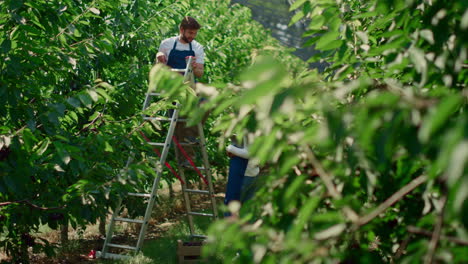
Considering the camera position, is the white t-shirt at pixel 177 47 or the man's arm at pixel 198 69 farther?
the white t-shirt at pixel 177 47

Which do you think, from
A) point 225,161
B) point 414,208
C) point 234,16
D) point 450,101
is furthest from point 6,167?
point 234,16

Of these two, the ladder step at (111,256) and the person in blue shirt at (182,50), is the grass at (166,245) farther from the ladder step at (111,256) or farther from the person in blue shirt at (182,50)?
the person in blue shirt at (182,50)

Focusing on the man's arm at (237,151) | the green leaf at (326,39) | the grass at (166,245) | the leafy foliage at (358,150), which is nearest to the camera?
the leafy foliage at (358,150)

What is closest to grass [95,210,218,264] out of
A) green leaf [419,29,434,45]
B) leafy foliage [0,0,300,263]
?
leafy foliage [0,0,300,263]

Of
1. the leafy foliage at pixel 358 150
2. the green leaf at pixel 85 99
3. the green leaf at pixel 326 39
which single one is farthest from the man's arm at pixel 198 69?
the green leaf at pixel 326 39

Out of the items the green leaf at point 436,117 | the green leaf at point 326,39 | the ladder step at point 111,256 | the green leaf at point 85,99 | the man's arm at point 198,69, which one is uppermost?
the green leaf at point 436,117

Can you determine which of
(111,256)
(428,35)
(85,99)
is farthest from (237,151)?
(428,35)

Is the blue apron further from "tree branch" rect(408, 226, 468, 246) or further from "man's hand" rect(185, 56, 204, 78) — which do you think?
"tree branch" rect(408, 226, 468, 246)

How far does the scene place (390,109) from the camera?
1.15 meters

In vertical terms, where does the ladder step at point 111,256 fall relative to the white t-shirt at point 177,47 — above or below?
below

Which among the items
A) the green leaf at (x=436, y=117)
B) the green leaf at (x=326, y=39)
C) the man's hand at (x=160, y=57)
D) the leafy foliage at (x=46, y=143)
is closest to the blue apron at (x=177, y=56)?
the man's hand at (x=160, y=57)

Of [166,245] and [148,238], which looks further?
[148,238]

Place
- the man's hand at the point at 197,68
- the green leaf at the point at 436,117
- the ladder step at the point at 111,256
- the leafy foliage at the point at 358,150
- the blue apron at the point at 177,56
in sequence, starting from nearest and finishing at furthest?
1. the green leaf at the point at 436,117
2. the leafy foliage at the point at 358,150
3. the ladder step at the point at 111,256
4. the man's hand at the point at 197,68
5. the blue apron at the point at 177,56

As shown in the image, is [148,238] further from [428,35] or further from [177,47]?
[428,35]
